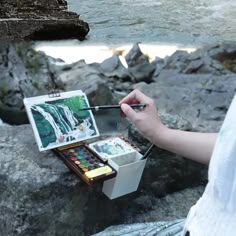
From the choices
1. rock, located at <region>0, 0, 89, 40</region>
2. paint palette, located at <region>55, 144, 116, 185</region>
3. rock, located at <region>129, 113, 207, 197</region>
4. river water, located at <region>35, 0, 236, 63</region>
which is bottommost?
river water, located at <region>35, 0, 236, 63</region>

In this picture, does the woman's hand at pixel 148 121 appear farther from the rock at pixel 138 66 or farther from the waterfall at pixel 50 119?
the rock at pixel 138 66

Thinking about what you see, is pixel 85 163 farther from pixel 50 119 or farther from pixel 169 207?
pixel 169 207

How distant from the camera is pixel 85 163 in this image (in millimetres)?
1169

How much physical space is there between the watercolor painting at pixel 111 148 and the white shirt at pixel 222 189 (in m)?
0.53

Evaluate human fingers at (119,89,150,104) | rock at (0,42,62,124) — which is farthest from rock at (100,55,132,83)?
human fingers at (119,89,150,104)

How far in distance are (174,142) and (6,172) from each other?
0.56m

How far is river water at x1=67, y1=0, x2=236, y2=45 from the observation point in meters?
5.20

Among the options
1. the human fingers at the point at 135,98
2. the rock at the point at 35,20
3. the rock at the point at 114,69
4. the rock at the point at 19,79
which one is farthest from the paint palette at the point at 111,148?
the rock at the point at 114,69

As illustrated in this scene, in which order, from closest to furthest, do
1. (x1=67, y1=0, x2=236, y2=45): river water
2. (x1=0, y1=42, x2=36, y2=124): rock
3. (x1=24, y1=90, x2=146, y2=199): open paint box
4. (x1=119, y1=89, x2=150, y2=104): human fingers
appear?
(x1=119, y1=89, x2=150, y2=104): human fingers → (x1=24, y1=90, x2=146, y2=199): open paint box → (x1=0, y1=42, x2=36, y2=124): rock → (x1=67, y1=0, x2=236, y2=45): river water

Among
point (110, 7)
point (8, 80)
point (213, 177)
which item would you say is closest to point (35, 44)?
point (8, 80)

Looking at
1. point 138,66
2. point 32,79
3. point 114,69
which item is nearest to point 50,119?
point 32,79

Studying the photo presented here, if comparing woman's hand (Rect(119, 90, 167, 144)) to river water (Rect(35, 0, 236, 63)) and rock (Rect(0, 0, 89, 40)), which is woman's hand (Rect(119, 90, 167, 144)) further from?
river water (Rect(35, 0, 236, 63))

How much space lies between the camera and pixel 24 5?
126 inches

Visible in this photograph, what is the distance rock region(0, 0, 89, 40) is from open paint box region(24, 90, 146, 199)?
2007 millimetres
